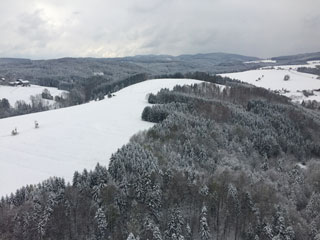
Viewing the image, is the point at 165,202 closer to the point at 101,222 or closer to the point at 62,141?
the point at 101,222

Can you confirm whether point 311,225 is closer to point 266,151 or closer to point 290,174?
point 290,174

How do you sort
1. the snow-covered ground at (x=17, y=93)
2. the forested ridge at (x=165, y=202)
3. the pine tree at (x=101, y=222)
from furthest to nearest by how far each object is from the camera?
the snow-covered ground at (x=17, y=93) < the forested ridge at (x=165, y=202) < the pine tree at (x=101, y=222)

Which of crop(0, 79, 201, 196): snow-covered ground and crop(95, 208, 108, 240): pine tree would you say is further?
crop(0, 79, 201, 196): snow-covered ground

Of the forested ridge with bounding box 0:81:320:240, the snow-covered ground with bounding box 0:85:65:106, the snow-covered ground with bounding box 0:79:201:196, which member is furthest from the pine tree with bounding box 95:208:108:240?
the snow-covered ground with bounding box 0:85:65:106

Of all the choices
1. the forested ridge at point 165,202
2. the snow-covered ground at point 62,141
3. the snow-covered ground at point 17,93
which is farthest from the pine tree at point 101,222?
the snow-covered ground at point 17,93

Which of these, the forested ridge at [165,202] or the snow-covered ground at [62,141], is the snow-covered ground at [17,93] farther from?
the forested ridge at [165,202]

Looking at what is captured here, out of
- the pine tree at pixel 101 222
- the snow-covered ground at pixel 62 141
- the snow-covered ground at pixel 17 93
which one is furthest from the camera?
the snow-covered ground at pixel 17 93

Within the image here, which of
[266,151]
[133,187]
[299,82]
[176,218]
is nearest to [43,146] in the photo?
[133,187]

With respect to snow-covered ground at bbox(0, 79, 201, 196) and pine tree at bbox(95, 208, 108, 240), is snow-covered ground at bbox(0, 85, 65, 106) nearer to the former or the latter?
snow-covered ground at bbox(0, 79, 201, 196)

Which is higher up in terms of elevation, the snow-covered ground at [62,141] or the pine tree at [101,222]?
the snow-covered ground at [62,141]
